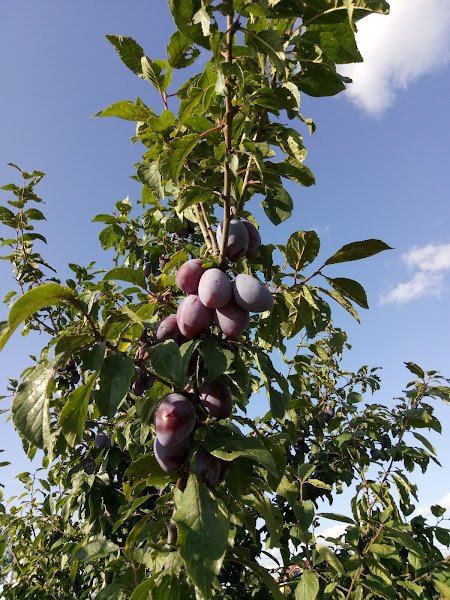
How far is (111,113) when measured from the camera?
1336 mm

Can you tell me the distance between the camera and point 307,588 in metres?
1.76

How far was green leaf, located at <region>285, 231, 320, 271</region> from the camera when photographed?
1.47m

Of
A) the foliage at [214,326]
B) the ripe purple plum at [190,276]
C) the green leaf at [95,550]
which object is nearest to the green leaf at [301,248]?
the foliage at [214,326]

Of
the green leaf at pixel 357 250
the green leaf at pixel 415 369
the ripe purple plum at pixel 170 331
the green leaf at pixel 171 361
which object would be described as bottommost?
the green leaf at pixel 171 361

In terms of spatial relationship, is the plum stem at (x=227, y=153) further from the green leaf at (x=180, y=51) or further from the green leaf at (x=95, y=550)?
the green leaf at (x=95, y=550)

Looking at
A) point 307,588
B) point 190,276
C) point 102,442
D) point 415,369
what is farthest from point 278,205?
point 415,369

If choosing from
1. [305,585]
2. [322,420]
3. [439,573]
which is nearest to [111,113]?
[305,585]

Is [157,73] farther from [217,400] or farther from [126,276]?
[217,400]

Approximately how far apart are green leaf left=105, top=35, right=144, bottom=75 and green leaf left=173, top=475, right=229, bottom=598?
1.23 metres

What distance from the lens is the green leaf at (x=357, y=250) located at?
52.4 inches

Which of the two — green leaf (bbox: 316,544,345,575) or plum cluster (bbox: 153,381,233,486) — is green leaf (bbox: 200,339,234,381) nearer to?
plum cluster (bbox: 153,381,233,486)

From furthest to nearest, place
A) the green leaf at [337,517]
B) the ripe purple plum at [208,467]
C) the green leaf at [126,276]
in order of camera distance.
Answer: the green leaf at [337,517] → the green leaf at [126,276] → the ripe purple plum at [208,467]

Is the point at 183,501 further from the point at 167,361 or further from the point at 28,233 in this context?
the point at 28,233

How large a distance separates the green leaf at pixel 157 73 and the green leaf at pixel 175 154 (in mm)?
315
